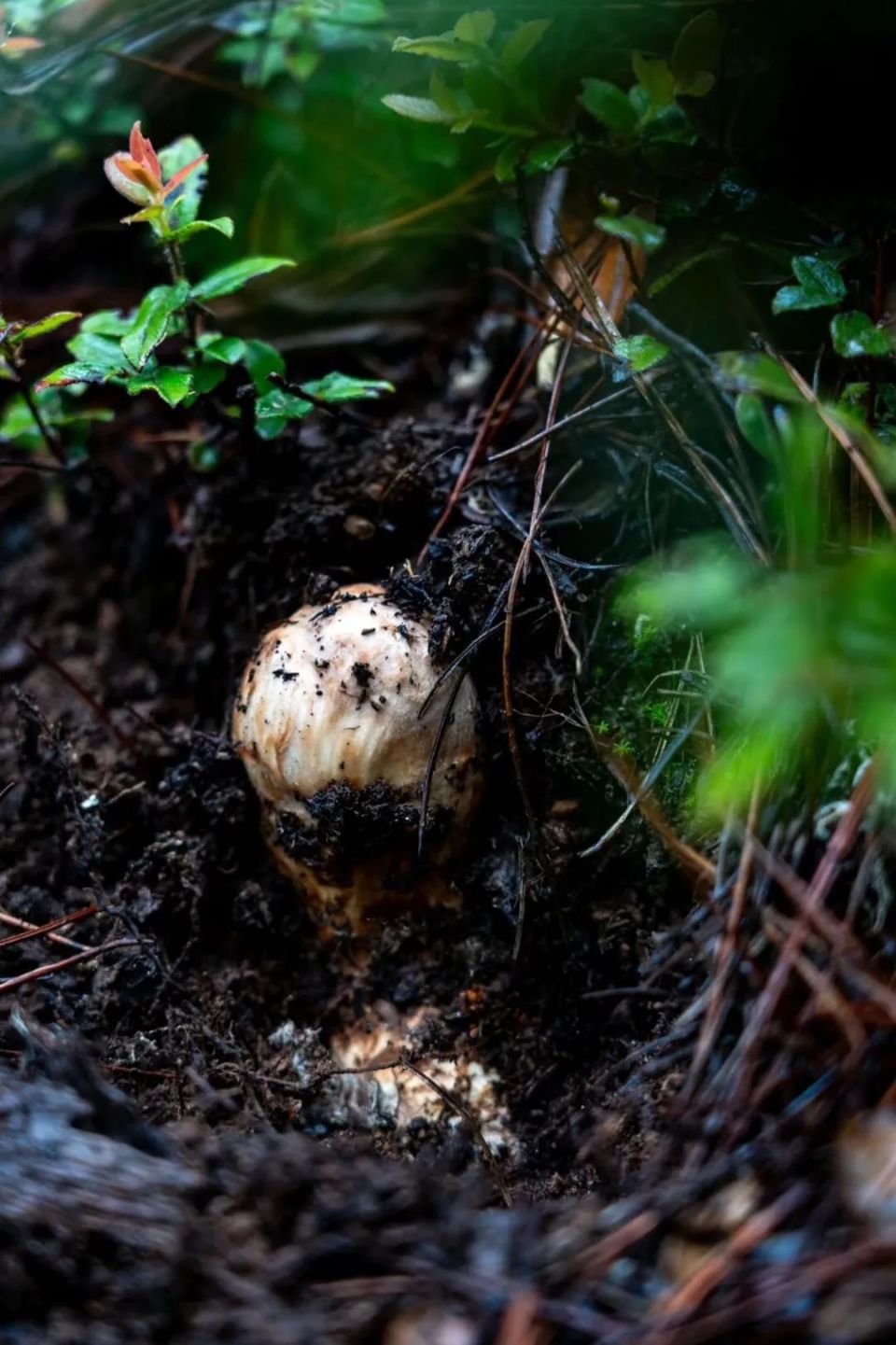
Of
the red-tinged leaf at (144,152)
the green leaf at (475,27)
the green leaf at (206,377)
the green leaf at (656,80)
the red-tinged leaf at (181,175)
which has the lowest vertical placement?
the green leaf at (206,377)

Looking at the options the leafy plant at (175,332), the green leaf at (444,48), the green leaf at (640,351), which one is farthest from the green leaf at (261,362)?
the green leaf at (640,351)

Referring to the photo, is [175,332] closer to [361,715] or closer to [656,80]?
[361,715]

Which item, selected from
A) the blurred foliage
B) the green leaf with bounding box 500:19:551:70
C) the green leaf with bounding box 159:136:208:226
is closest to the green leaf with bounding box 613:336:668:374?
the blurred foliage

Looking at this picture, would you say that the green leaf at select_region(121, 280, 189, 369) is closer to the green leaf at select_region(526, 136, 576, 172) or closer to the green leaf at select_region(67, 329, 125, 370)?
the green leaf at select_region(67, 329, 125, 370)

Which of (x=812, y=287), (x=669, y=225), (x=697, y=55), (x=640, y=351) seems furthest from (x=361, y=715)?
(x=697, y=55)

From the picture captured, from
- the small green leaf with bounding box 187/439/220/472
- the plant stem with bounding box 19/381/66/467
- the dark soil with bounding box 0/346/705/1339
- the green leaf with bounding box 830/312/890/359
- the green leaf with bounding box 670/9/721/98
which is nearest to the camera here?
the green leaf with bounding box 830/312/890/359

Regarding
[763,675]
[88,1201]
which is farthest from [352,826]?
[763,675]

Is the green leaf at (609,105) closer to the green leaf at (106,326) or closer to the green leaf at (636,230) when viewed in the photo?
the green leaf at (636,230)

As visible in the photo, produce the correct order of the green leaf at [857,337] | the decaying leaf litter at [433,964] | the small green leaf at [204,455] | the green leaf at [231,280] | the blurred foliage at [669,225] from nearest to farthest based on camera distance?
the decaying leaf litter at [433,964] < the blurred foliage at [669,225] < the green leaf at [857,337] < the green leaf at [231,280] < the small green leaf at [204,455]
